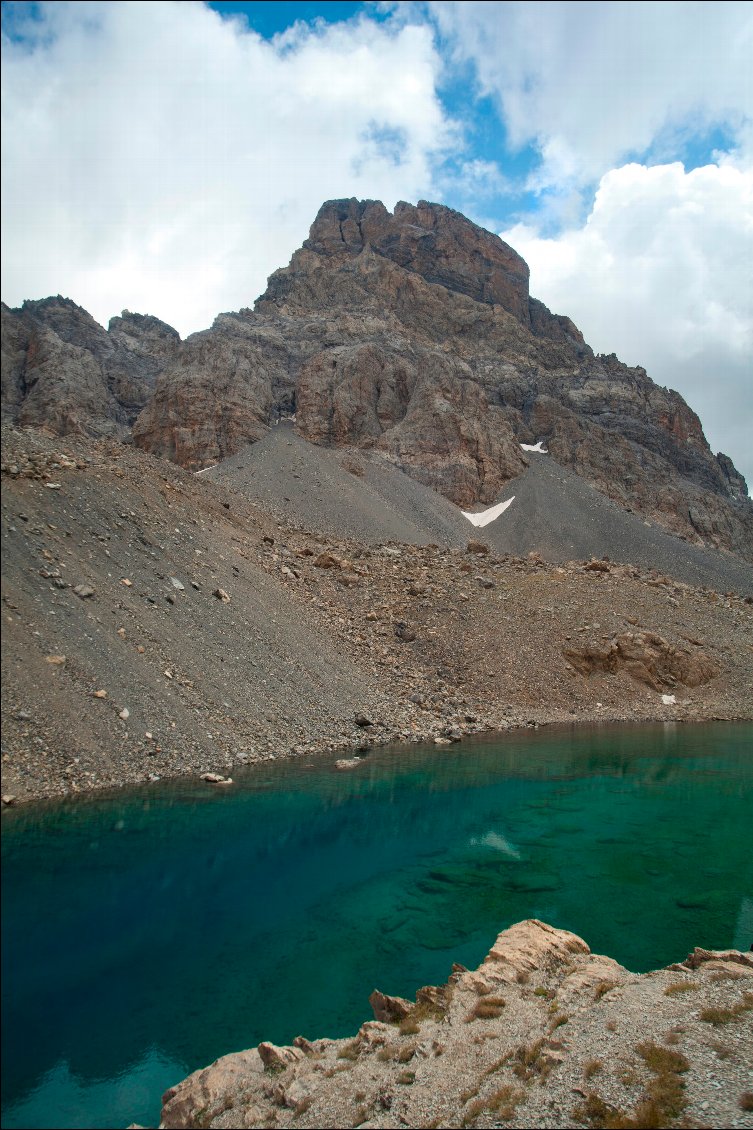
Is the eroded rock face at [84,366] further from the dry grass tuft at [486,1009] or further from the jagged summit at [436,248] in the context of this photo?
the dry grass tuft at [486,1009]

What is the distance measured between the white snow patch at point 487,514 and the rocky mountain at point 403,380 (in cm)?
164

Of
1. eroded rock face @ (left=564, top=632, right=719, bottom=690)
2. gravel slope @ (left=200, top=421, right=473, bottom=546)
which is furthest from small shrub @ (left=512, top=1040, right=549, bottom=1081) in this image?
gravel slope @ (left=200, top=421, right=473, bottom=546)

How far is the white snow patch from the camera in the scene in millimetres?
78438

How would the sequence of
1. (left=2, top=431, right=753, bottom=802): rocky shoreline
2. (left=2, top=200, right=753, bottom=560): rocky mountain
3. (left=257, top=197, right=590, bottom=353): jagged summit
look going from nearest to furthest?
(left=2, top=431, right=753, bottom=802): rocky shoreline, (left=2, top=200, right=753, bottom=560): rocky mountain, (left=257, top=197, right=590, bottom=353): jagged summit

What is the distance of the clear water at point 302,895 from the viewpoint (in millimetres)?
6520

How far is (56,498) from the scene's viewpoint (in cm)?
2402

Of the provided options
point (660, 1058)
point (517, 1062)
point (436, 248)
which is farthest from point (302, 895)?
point (436, 248)

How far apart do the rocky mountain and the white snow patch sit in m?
Answer: 1.64

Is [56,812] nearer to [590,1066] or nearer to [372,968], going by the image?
[372,968]

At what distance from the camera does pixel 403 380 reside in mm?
90250

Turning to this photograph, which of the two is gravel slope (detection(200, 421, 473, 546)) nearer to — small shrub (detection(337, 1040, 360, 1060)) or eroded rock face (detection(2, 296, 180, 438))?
eroded rock face (detection(2, 296, 180, 438))

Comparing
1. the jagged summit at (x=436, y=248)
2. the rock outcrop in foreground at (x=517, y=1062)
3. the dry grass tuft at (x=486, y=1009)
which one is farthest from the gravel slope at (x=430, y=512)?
the jagged summit at (x=436, y=248)

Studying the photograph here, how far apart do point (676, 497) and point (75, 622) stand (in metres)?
90.2

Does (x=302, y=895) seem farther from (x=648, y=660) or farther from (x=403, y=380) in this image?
(x=403, y=380)
